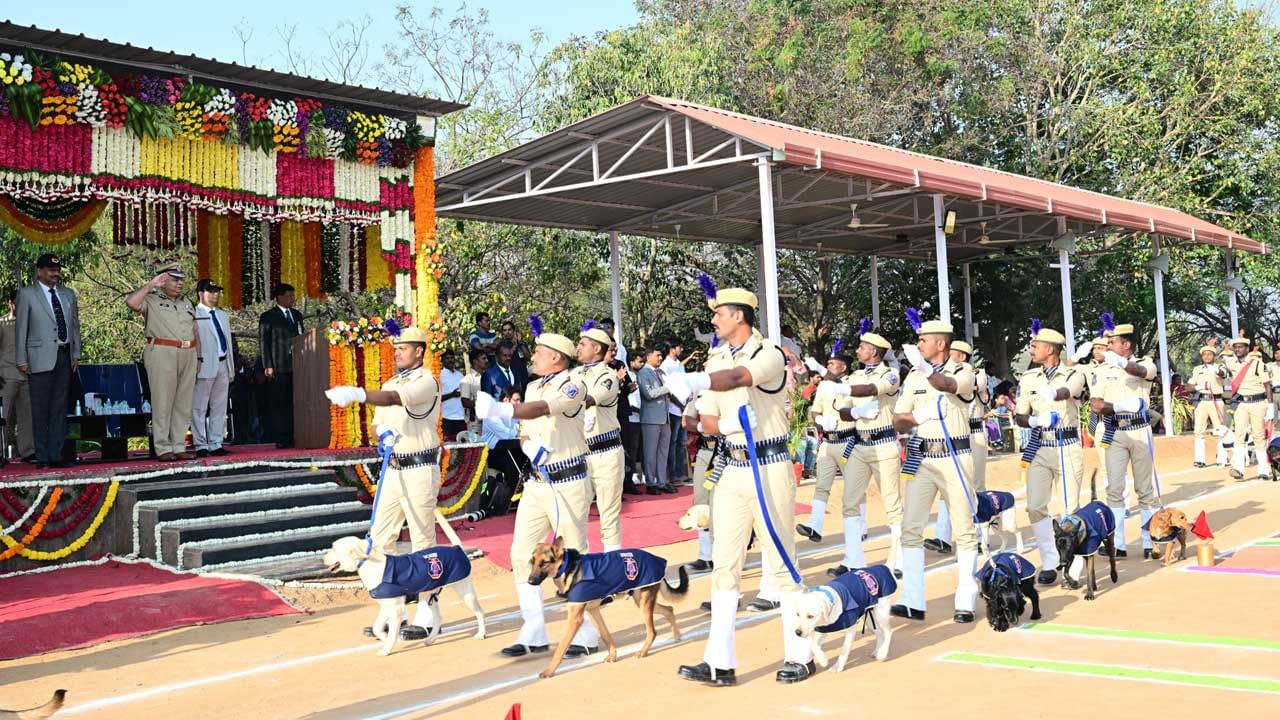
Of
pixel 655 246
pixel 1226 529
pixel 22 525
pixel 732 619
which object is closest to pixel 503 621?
pixel 732 619

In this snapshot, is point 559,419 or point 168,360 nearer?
point 559,419

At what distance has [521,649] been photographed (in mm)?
8023

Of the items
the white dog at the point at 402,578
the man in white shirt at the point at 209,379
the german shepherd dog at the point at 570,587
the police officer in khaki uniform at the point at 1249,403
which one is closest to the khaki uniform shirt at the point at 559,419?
the german shepherd dog at the point at 570,587

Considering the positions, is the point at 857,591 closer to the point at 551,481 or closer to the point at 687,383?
the point at 687,383

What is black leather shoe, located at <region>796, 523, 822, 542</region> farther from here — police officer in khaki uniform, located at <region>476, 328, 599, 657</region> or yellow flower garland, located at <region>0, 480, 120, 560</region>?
yellow flower garland, located at <region>0, 480, 120, 560</region>

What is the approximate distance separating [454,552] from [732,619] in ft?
8.02

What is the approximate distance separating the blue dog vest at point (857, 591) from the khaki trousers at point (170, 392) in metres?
8.05

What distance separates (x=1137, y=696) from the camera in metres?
6.34

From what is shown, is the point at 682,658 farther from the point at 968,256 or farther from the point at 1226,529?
the point at 968,256

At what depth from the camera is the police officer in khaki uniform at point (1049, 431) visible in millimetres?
10266

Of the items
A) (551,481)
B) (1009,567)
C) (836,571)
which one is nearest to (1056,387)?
(836,571)

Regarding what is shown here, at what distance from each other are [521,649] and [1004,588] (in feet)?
10.9

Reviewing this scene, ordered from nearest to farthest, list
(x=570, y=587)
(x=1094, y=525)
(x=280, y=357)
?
(x=570, y=587) < (x=1094, y=525) < (x=280, y=357)

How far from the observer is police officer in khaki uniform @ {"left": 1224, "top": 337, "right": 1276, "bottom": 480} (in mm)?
18688
